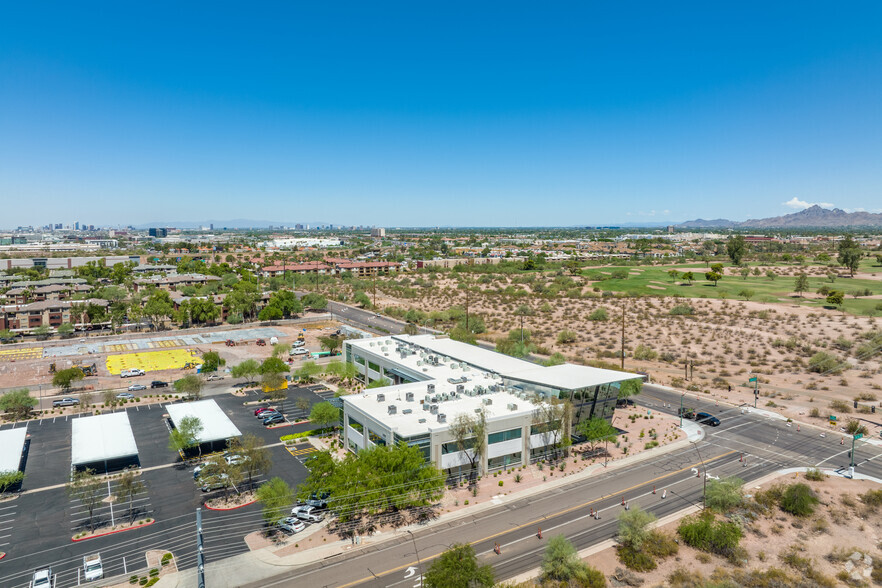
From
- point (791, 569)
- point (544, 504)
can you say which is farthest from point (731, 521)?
point (544, 504)

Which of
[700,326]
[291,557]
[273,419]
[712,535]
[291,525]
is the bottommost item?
[273,419]

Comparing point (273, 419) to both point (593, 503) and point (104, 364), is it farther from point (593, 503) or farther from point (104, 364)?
point (104, 364)

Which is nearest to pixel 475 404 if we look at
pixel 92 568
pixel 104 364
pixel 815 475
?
pixel 815 475

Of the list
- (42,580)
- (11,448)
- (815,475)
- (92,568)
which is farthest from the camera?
(11,448)

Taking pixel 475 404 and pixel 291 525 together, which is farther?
pixel 475 404

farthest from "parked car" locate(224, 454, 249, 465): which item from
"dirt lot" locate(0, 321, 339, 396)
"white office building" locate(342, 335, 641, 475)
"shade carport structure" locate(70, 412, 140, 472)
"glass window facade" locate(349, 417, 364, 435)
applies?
"dirt lot" locate(0, 321, 339, 396)

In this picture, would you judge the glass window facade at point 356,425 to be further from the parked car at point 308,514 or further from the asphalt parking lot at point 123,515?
the parked car at point 308,514

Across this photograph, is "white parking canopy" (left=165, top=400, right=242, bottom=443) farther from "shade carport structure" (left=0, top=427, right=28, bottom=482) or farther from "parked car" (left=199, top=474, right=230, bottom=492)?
"shade carport structure" (left=0, top=427, right=28, bottom=482)
